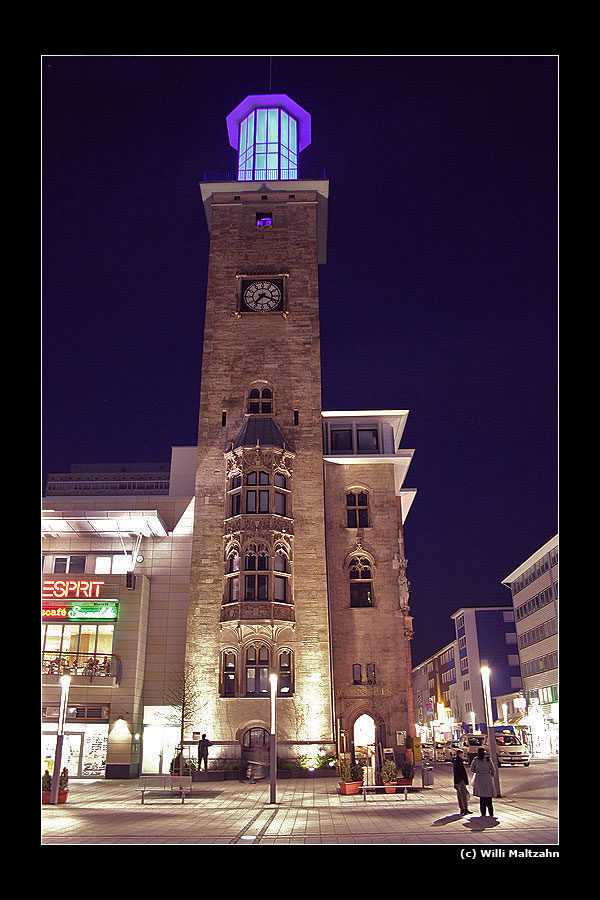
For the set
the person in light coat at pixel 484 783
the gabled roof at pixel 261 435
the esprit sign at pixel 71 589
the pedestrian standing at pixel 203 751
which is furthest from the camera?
the gabled roof at pixel 261 435

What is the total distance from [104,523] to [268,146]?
34449 mm

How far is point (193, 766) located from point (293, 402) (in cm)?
2335

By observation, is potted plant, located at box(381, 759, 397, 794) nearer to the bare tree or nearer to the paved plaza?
the paved plaza

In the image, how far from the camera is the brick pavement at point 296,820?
16.1m

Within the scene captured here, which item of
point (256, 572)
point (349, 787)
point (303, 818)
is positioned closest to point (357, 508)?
point (256, 572)

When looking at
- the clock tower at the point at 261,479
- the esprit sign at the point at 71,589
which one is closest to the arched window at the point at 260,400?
the clock tower at the point at 261,479

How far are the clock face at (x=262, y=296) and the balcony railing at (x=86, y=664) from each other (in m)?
25.6

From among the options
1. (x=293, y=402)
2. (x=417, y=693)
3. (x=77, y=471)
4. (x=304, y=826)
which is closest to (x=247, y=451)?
(x=293, y=402)

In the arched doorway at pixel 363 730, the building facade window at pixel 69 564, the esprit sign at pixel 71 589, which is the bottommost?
the arched doorway at pixel 363 730

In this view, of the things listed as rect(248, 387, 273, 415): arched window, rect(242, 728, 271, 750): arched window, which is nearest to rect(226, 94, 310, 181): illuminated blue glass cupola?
rect(248, 387, 273, 415): arched window

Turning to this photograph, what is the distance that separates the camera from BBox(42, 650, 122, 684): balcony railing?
43281mm

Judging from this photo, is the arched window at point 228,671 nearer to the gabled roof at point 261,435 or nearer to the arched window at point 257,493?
the arched window at point 257,493

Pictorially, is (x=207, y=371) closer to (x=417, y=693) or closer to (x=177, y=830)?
(x=177, y=830)

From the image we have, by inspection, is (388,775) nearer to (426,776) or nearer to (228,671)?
(426,776)
